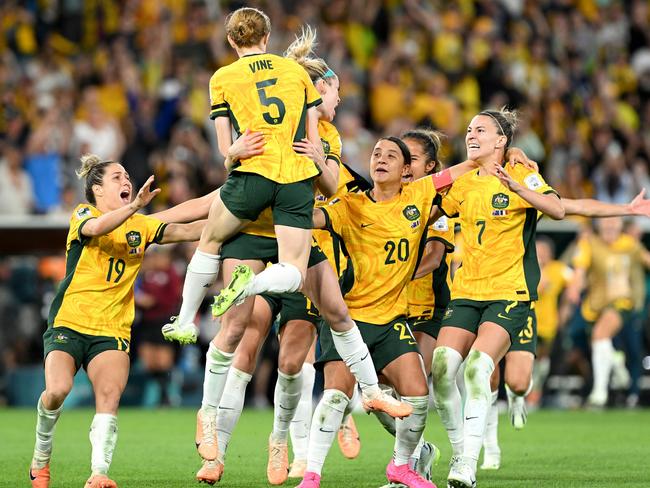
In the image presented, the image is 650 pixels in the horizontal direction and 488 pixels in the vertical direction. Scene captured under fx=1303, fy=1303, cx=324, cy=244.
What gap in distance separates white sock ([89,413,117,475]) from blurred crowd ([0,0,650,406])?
9.28 meters

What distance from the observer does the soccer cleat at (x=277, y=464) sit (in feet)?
29.0

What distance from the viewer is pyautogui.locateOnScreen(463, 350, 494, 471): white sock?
8.05 meters

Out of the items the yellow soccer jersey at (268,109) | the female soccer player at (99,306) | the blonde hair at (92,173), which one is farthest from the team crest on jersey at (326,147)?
the blonde hair at (92,173)

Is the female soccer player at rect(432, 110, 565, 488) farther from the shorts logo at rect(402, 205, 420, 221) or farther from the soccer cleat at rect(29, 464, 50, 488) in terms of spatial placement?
the soccer cleat at rect(29, 464, 50, 488)

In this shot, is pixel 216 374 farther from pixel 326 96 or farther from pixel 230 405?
pixel 326 96

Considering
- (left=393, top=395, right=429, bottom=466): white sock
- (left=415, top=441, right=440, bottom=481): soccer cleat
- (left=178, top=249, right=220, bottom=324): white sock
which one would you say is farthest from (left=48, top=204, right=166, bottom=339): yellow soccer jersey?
(left=415, top=441, right=440, bottom=481): soccer cleat

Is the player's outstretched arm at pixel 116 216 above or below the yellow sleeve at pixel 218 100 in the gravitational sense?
below

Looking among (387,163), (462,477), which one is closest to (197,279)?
(387,163)

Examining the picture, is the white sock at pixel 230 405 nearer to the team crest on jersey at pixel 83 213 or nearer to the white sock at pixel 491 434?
the team crest on jersey at pixel 83 213

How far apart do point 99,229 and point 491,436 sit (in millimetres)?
3780

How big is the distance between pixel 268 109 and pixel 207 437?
2062 millimetres

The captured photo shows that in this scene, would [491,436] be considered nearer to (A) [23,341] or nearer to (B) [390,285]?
(B) [390,285]

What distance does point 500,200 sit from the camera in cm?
864

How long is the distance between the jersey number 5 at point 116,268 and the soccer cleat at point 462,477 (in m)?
2.42
